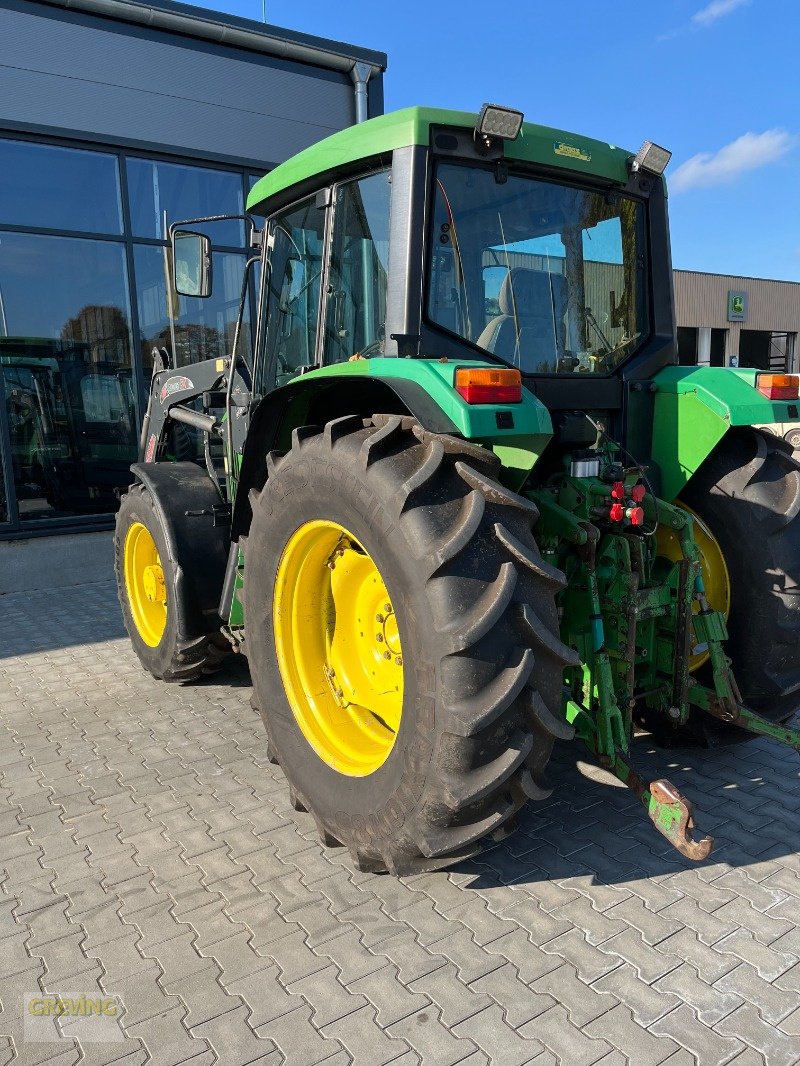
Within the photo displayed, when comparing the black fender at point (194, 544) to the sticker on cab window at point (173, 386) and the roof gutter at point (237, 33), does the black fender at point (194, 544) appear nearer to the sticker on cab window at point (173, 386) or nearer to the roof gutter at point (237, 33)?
the sticker on cab window at point (173, 386)

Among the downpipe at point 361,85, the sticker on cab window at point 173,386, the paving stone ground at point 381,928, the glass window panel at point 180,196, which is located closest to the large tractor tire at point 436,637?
the paving stone ground at point 381,928

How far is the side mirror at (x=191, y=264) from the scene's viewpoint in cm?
382

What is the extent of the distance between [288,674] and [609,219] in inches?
88.5

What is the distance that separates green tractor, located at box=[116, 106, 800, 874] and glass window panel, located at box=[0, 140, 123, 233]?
4826mm

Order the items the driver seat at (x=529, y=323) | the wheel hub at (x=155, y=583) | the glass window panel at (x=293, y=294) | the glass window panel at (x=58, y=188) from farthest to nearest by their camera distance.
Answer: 1. the glass window panel at (x=58, y=188)
2. the wheel hub at (x=155, y=583)
3. the glass window panel at (x=293, y=294)
4. the driver seat at (x=529, y=323)

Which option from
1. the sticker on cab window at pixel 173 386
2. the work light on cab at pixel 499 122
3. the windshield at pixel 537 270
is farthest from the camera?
the sticker on cab window at pixel 173 386

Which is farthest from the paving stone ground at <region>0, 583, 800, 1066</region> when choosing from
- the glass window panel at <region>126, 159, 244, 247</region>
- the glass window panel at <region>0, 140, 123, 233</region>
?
the glass window panel at <region>126, 159, 244, 247</region>

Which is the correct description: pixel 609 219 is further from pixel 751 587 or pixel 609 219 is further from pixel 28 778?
pixel 28 778

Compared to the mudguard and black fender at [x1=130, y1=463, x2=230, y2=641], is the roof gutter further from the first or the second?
the mudguard

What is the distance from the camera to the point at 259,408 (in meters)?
3.27

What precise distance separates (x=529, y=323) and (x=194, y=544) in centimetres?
219

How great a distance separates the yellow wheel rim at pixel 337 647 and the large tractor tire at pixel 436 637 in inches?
1.0

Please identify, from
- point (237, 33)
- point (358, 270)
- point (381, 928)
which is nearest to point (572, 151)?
point (358, 270)

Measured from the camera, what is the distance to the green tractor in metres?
2.20
